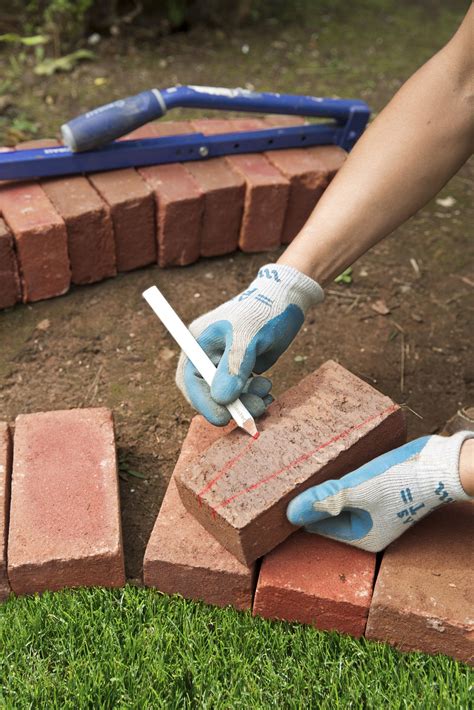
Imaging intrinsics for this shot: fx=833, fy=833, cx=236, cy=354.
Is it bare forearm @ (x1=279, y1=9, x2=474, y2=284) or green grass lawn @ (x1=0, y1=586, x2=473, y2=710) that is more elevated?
bare forearm @ (x1=279, y1=9, x2=474, y2=284)

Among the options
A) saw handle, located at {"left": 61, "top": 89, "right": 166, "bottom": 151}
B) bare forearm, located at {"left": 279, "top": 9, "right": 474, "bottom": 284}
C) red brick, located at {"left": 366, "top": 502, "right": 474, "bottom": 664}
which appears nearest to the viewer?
red brick, located at {"left": 366, "top": 502, "right": 474, "bottom": 664}

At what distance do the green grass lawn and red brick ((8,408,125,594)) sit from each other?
8 centimetres

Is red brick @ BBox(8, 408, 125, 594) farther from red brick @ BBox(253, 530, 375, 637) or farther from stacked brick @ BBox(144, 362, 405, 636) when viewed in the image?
red brick @ BBox(253, 530, 375, 637)

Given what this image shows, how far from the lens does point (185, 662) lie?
209 cm

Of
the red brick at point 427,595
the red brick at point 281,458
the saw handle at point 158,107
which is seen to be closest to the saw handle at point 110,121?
the saw handle at point 158,107

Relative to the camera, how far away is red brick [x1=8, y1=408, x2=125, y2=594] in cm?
222

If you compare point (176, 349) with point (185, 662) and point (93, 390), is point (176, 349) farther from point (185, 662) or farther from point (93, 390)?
point (185, 662)

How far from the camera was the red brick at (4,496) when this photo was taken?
222cm

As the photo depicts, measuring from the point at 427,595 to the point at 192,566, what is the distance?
2.02 ft

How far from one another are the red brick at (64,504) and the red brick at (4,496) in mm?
19

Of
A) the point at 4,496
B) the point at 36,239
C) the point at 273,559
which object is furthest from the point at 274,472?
the point at 36,239

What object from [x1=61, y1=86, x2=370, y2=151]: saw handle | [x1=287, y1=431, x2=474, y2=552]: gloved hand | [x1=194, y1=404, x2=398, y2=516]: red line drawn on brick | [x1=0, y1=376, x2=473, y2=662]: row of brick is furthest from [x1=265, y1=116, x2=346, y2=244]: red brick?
[x1=287, y1=431, x2=474, y2=552]: gloved hand

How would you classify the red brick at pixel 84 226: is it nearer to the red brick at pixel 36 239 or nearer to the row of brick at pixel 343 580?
the red brick at pixel 36 239

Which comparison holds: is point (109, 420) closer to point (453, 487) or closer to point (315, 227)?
point (315, 227)
